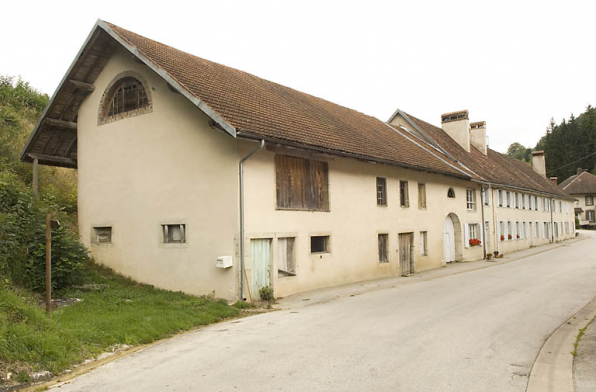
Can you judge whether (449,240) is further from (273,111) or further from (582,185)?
(582,185)

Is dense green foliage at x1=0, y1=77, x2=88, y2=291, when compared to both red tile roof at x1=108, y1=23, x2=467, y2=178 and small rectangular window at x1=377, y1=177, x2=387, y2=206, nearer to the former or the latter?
red tile roof at x1=108, y1=23, x2=467, y2=178

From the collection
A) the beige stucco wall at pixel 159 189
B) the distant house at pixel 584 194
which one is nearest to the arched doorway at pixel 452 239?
the beige stucco wall at pixel 159 189

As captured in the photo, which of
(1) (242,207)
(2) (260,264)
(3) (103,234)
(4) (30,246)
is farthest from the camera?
(3) (103,234)

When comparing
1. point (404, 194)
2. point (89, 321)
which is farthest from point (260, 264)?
point (404, 194)

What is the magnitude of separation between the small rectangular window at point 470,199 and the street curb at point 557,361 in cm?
1667

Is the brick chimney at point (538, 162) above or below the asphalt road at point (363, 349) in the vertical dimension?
above

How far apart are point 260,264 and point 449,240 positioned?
1456 centimetres

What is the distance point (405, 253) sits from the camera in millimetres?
19641

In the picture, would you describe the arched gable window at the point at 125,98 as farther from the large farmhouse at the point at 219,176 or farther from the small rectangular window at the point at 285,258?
the small rectangular window at the point at 285,258

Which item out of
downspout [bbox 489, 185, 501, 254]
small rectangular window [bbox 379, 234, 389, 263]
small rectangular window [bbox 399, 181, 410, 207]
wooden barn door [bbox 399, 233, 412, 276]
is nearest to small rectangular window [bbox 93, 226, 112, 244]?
small rectangular window [bbox 379, 234, 389, 263]

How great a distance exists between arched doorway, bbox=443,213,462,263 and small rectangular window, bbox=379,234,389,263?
21.9ft

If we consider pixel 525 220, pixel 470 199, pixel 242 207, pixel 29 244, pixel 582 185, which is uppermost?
pixel 582 185

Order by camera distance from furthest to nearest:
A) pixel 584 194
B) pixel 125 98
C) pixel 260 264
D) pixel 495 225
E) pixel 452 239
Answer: pixel 584 194, pixel 495 225, pixel 452 239, pixel 125 98, pixel 260 264

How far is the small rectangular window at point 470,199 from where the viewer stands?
2592cm
